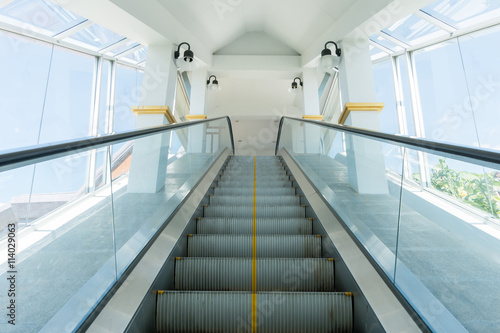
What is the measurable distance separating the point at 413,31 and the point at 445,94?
162 cm

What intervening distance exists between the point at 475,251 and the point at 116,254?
1.88m

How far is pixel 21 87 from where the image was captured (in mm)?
5379

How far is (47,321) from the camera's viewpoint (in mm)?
1177

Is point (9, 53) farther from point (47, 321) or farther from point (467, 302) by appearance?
point (467, 302)

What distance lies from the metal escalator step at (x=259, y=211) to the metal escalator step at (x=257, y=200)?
36 centimetres

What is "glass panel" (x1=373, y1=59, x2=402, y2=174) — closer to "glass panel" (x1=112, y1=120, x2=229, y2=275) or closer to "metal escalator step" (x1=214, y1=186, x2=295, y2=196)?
"metal escalator step" (x1=214, y1=186, x2=295, y2=196)

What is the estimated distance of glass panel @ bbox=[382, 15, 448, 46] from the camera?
596cm

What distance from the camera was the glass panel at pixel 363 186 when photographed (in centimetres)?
181

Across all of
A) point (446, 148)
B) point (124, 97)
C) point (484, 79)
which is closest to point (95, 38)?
point (124, 97)

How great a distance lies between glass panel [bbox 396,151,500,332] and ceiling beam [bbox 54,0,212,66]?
16.2 feet

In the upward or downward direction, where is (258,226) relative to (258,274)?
upward

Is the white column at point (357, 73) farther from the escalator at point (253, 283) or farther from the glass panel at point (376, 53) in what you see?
the escalator at point (253, 283)

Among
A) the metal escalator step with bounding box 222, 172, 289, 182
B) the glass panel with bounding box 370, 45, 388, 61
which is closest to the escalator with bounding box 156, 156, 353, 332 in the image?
the metal escalator step with bounding box 222, 172, 289, 182

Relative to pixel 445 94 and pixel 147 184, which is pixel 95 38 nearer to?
pixel 147 184
